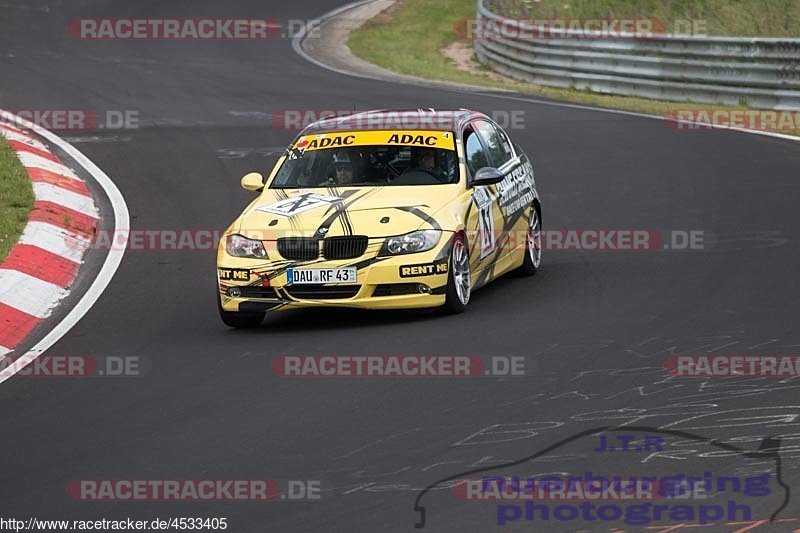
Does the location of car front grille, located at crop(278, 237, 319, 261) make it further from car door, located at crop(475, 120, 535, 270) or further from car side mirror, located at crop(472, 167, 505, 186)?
car door, located at crop(475, 120, 535, 270)

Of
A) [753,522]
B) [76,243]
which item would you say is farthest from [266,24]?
[753,522]

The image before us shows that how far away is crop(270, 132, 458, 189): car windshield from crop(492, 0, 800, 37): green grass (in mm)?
19416


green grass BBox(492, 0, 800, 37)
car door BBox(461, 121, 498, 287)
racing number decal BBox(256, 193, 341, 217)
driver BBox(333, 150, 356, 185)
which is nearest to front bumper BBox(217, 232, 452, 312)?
racing number decal BBox(256, 193, 341, 217)

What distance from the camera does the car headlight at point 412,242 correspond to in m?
10.7

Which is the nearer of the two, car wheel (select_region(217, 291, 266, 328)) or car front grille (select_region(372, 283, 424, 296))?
car front grille (select_region(372, 283, 424, 296))

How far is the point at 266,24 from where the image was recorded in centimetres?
3553

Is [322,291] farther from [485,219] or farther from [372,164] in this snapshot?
[485,219]

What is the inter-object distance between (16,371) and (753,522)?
5.22 meters

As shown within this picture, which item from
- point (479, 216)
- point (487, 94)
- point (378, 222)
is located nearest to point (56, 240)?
point (378, 222)

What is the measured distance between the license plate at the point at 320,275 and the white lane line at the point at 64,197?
5.04 meters

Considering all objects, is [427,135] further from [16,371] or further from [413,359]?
[16,371]

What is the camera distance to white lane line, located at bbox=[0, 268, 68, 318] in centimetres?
1156
